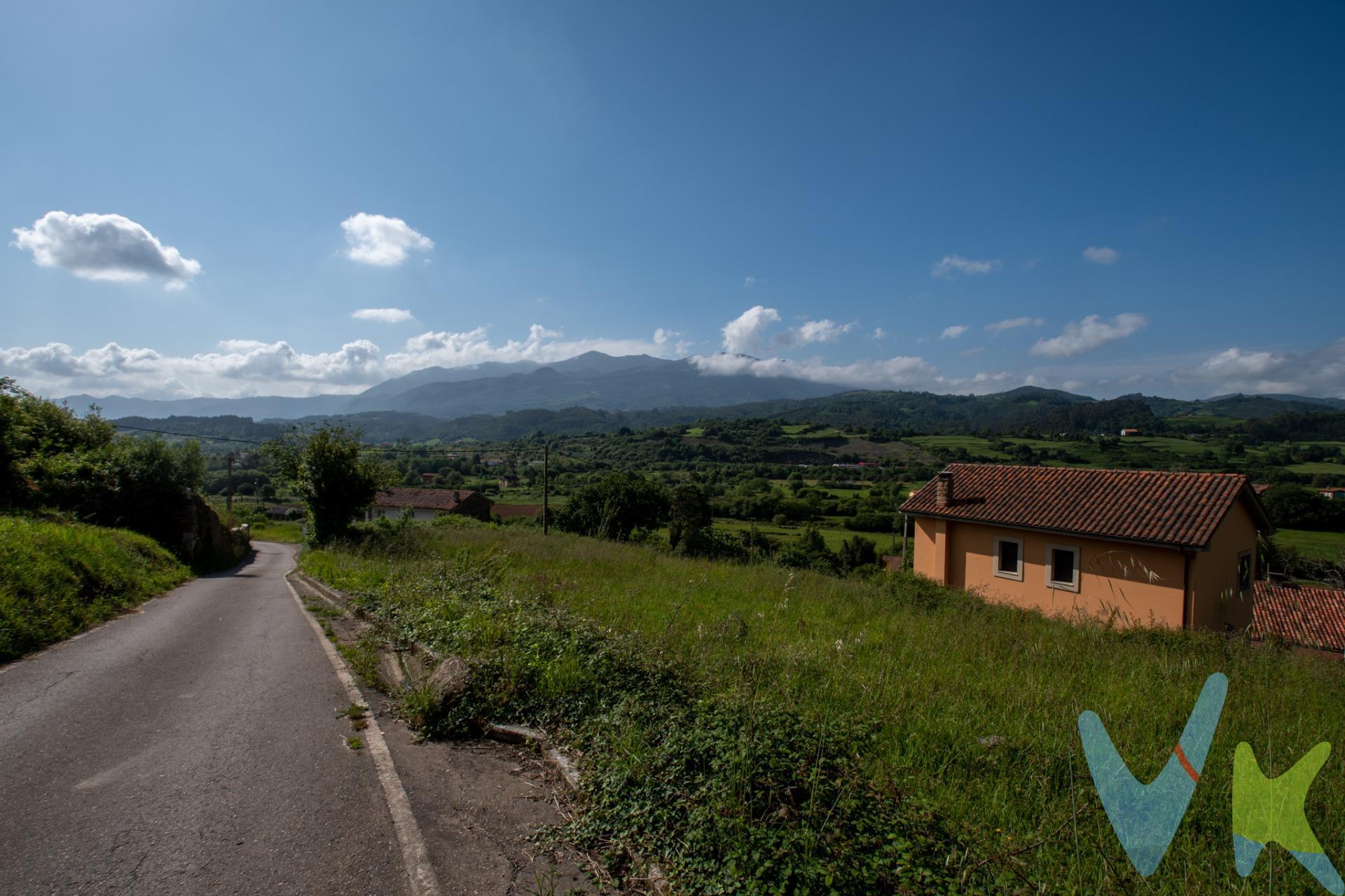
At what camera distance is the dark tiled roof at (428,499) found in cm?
5206

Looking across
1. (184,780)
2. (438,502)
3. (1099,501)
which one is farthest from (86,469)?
(438,502)

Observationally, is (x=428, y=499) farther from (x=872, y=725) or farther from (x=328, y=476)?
(x=872, y=725)

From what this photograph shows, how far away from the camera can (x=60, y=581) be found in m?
7.89

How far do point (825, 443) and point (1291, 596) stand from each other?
92847mm

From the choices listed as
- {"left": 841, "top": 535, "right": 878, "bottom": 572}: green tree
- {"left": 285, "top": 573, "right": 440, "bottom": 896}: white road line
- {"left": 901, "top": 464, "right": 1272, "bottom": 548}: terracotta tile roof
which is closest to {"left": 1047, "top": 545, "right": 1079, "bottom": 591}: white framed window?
{"left": 901, "top": 464, "right": 1272, "bottom": 548}: terracotta tile roof

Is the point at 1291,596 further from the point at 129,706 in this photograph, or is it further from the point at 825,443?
the point at 825,443

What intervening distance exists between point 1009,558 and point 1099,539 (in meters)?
2.89

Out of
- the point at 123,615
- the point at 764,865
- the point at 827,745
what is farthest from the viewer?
the point at 123,615

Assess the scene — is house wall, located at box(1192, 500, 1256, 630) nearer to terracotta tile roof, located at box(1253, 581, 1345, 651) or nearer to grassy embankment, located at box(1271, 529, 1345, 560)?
terracotta tile roof, located at box(1253, 581, 1345, 651)

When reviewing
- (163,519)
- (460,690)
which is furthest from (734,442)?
(460,690)

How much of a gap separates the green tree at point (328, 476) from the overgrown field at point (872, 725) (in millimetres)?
10584

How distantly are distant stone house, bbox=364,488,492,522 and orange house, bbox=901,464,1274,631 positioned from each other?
132ft

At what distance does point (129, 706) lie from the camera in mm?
4922

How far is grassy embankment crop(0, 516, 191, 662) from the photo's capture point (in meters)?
6.49
